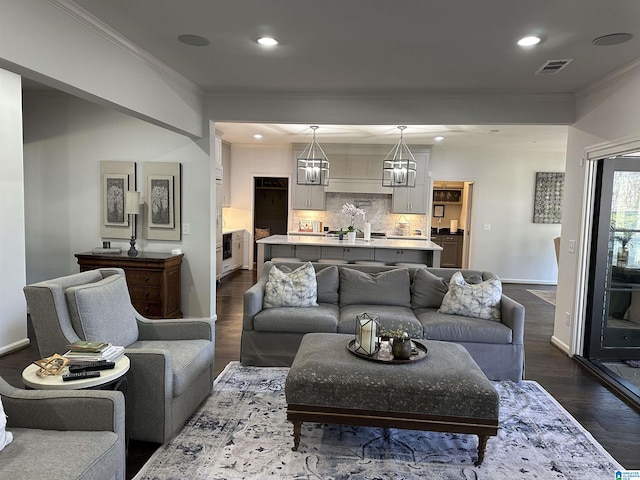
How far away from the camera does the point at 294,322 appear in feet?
12.5

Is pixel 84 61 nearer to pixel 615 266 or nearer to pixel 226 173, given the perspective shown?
pixel 615 266

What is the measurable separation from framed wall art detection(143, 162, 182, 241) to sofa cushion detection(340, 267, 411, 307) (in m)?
2.23

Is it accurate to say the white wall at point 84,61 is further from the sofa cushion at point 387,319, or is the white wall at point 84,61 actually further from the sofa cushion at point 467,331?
the sofa cushion at point 467,331

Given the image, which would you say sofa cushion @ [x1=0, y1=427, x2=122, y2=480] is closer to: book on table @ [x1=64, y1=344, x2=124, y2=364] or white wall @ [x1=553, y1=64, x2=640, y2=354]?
book on table @ [x1=64, y1=344, x2=124, y2=364]

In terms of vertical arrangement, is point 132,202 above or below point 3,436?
above

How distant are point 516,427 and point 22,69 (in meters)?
Result: 3.87

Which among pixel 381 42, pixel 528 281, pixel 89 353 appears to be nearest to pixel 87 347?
pixel 89 353

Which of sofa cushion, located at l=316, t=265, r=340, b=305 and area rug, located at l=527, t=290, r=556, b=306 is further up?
sofa cushion, located at l=316, t=265, r=340, b=305

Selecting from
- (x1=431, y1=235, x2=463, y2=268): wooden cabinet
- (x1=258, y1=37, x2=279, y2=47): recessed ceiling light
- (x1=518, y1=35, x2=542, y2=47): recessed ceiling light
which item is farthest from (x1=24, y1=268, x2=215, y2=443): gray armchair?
(x1=431, y1=235, x2=463, y2=268): wooden cabinet

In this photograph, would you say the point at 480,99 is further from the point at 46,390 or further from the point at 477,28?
the point at 46,390

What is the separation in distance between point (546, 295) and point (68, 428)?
7425 mm

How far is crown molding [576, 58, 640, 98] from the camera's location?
3583 mm

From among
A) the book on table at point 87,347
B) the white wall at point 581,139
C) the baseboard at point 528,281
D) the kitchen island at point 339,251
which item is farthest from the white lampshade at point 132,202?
the baseboard at point 528,281

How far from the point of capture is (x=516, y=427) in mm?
2943
